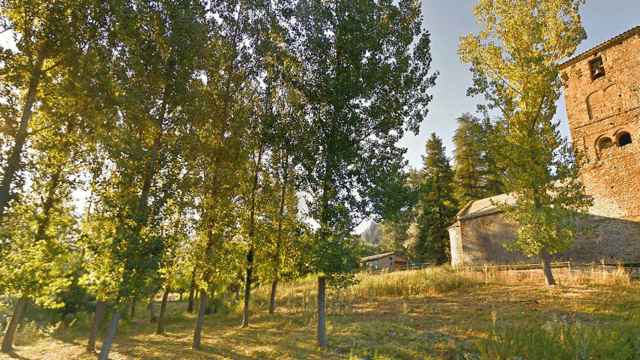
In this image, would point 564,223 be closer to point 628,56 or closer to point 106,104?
point 628,56

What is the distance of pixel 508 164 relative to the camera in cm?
1633

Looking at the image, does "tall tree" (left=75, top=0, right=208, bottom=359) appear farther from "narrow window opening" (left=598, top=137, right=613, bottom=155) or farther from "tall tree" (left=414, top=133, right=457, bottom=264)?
"tall tree" (left=414, top=133, right=457, bottom=264)

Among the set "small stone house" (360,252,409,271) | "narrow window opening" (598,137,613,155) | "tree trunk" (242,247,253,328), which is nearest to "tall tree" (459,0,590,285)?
"narrow window opening" (598,137,613,155)

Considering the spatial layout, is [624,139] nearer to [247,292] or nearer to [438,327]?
[438,327]

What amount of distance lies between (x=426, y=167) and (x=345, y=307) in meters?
27.2

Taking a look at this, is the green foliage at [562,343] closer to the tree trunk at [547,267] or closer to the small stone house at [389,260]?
the tree trunk at [547,267]

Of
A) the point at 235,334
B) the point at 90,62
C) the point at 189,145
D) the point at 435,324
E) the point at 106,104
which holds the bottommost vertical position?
the point at 235,334

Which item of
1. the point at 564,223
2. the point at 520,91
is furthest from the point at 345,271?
the point at 520,91

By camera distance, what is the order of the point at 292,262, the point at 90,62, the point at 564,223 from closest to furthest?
the point at 90,62
the point at 292,262
the point at 564,223

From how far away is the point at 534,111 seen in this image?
16.2 meters

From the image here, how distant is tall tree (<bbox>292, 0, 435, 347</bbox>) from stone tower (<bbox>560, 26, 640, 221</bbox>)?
1583 centimetres

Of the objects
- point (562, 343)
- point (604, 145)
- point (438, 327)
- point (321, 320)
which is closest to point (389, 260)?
point (604, 145)

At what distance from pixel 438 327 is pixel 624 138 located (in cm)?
2060

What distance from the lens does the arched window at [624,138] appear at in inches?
849
